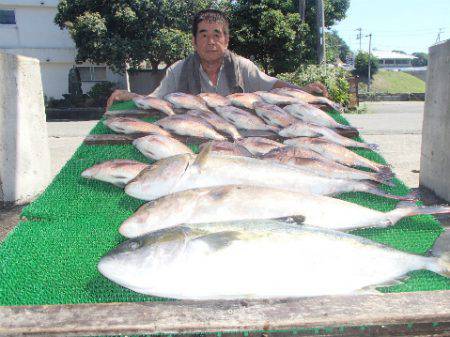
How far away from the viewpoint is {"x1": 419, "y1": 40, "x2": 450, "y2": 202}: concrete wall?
536cm

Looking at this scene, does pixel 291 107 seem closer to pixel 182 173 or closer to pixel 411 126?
pixel 182 173

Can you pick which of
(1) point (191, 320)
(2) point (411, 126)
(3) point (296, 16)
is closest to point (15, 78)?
(1) point (191, 320)

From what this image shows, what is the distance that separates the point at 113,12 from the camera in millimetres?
23969

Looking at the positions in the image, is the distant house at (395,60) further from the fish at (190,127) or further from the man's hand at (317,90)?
the fish at (190,127)

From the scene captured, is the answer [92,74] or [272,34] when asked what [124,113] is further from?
[92,74]

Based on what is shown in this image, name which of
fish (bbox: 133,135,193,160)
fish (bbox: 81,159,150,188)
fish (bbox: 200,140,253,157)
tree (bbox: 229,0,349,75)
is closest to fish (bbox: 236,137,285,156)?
fish (bbox: 200,140,253,157)

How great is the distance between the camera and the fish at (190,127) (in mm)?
3643

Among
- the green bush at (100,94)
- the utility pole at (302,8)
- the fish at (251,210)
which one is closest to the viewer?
the fish at (251,210)

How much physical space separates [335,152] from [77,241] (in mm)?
2114

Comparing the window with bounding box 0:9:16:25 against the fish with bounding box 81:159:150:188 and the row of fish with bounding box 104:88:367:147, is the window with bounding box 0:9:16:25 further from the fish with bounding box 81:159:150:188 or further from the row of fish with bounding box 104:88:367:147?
the fish with bounding box 81:159:150:188

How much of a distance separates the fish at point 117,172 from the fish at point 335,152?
137 centimetres

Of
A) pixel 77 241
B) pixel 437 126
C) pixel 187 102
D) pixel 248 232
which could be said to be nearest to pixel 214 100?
pixel 187 102

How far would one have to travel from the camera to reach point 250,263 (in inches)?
65.9

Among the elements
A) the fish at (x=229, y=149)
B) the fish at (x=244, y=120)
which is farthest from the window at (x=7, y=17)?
the fish at (x=229, y=149)
